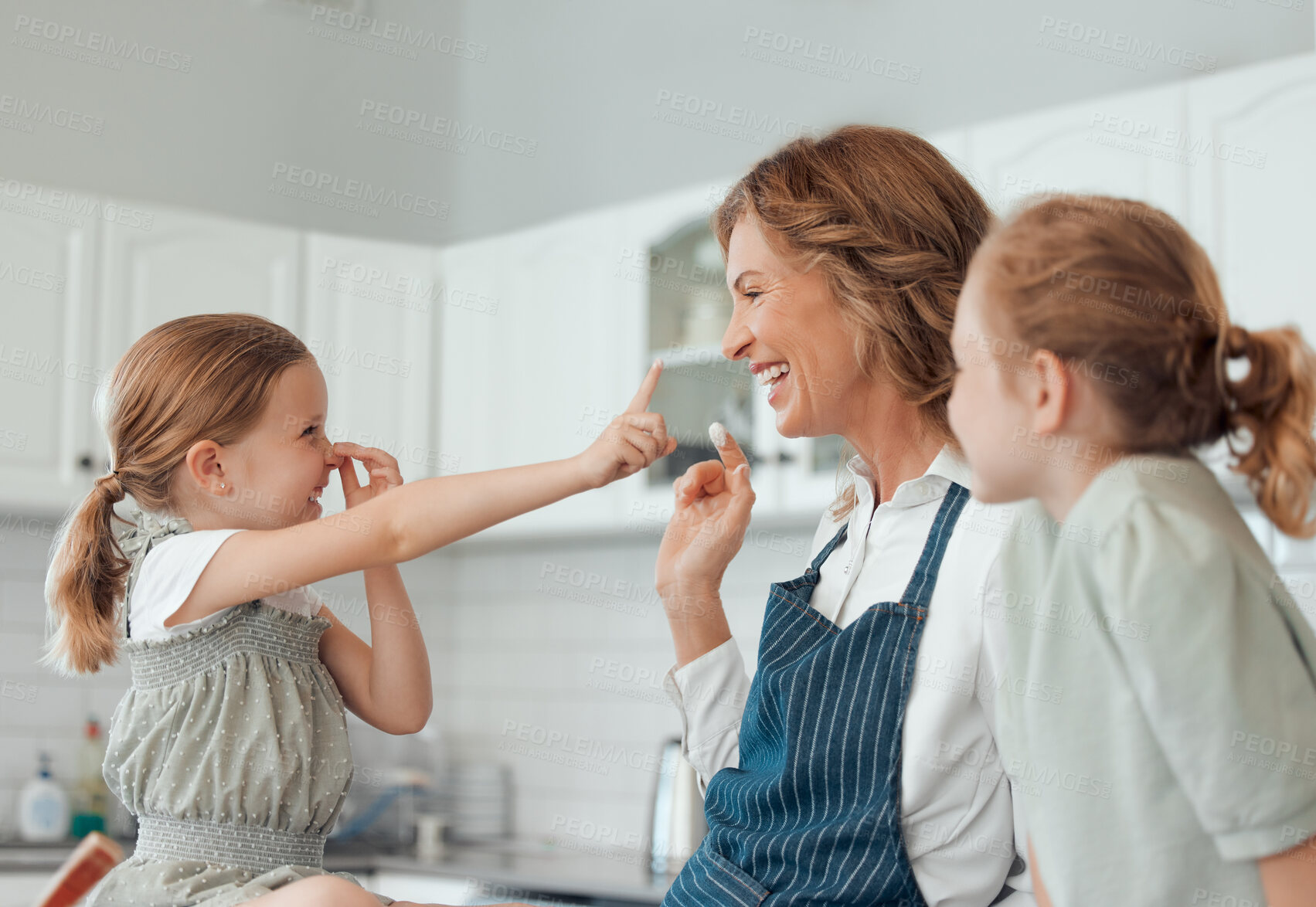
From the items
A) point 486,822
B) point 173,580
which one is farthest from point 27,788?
point 173,580

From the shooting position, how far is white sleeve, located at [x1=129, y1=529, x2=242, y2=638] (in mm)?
1189

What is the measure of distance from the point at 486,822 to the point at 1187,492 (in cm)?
309

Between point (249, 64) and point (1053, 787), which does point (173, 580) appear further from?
point (249, 64)

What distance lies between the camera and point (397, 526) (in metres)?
1.17

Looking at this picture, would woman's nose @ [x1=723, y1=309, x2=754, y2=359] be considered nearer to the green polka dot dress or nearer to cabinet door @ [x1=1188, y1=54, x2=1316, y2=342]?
the green polka dot dress

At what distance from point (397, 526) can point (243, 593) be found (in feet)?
0.53

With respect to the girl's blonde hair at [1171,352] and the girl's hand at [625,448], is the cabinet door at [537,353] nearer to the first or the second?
the girl's hand at [625,448]

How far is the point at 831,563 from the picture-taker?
1.37 m

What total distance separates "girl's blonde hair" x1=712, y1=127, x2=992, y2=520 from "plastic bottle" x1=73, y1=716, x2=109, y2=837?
2.55m

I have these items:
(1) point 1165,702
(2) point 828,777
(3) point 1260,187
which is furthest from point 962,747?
(3) point 1260,187

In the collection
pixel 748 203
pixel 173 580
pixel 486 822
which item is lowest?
pixel 486 822

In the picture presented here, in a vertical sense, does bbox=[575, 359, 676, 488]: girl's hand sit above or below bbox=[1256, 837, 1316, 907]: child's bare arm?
above

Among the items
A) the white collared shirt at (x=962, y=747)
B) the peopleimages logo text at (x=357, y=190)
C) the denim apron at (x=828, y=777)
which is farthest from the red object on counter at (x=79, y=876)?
the peopleimages logo text at (x=357, y=190)

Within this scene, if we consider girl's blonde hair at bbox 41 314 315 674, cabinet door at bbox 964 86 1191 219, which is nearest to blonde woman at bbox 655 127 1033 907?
girl's blonde hair at bbox 41 314 315 674
